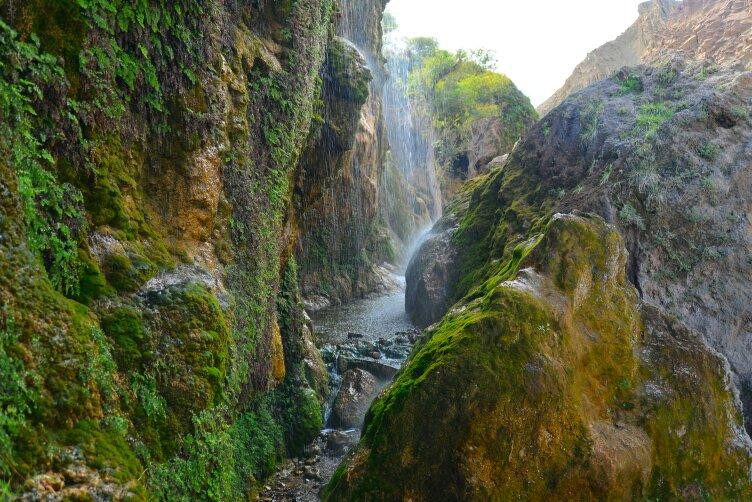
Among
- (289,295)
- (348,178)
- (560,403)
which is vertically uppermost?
(348,178)

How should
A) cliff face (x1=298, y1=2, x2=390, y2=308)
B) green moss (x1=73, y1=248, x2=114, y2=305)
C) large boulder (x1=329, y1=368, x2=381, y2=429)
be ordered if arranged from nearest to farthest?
green moss (x1=73, y1=248, x2=114, y2=305), large boulder (x1=329, y1=368, x2=381, y2=429), cliff face (x1=298, y1=2, x2=390, y2=308)

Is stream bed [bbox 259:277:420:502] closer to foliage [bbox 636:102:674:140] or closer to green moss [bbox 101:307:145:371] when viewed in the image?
green moss [bbox 101:307:145:371]

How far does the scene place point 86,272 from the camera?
439cm

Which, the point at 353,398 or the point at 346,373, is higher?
the point at 346,373

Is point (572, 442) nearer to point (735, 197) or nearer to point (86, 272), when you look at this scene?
point (86, 272)

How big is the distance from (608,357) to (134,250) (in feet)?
18.4

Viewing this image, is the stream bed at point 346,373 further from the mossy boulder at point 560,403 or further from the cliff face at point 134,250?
the mossy boulder at point 560,403

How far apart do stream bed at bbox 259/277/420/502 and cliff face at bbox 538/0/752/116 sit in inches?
396

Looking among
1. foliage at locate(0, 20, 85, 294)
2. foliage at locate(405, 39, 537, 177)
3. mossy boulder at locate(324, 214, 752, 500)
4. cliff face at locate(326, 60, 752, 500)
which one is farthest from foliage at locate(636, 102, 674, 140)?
foliage at locate(405, 39, 537, 177)

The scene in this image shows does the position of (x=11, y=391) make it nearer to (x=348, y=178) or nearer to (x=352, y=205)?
(x=348, y=178)

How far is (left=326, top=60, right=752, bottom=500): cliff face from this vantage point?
556 cm

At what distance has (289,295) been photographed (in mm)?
10625

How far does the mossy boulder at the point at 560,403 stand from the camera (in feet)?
18.1

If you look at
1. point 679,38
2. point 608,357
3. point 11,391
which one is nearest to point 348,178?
point 608,357
